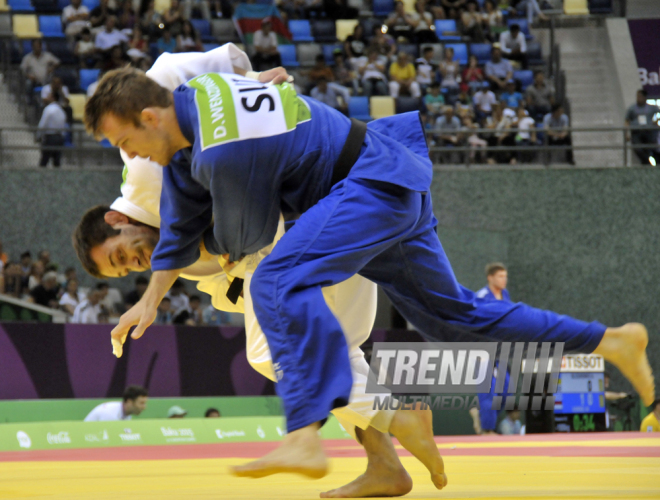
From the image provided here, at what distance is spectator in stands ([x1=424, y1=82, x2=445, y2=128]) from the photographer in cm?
1085

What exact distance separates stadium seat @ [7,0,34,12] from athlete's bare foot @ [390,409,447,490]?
1109cm

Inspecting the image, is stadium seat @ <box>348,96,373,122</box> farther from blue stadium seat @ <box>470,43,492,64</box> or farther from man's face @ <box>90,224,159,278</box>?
man's face @ <box>90,224,159,278</box>

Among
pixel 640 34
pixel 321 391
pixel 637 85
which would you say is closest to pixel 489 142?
pixel 637 85

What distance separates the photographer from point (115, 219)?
2855 mm

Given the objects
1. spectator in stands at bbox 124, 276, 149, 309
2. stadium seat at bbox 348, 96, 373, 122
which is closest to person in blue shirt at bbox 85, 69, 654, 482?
spectator in stands at bbox 124, 276, 149, 309

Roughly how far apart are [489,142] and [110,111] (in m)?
9.17

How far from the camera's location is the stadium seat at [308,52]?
39.4 feet

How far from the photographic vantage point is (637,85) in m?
12.1

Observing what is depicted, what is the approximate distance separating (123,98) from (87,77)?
9549mm

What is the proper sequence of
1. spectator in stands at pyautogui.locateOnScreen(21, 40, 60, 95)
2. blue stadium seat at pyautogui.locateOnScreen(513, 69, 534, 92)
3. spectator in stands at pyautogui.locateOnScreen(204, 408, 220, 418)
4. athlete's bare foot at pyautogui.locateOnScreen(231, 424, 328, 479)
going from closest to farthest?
athlete's bare foot at pyautogui.locateOnScreen(231, 424, 328, 479) → spectator in stands at pyautogui.locateOnScreen(204, 408, 220, 418) → spectator in stands at pyautogui.locateOnScreen(21, 40, 60, 95) → blue stadium seat at pyautogui.locateOnScreen(513, 69, 534, 92)

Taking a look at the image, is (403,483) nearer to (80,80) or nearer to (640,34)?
A: (80,80)

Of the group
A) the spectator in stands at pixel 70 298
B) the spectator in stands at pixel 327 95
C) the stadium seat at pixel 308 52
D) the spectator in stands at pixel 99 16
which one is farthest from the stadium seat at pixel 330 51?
the spectator in stands at pixel 70 298

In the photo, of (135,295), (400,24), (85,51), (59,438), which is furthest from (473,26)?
(59,438)

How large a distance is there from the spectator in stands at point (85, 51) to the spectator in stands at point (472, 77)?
5.04 metres
